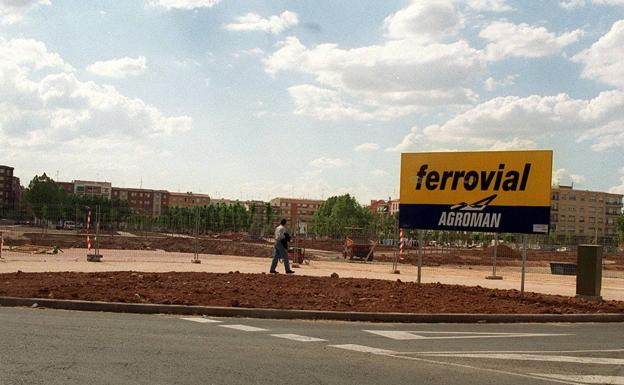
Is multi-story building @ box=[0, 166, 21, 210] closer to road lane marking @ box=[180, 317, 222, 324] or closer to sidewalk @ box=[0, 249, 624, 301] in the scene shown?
sidewalk @ box=[0, 249, 624, 301]

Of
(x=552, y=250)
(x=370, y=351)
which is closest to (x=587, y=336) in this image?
(x=370, y=351)

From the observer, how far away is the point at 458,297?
49.3ft

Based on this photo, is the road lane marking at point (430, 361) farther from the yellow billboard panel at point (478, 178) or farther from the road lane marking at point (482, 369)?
the yellow billboard panel at point (478, 178)

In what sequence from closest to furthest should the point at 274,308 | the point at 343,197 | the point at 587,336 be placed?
the point at 587,336 → the point at 274,308 → the point at 343,197

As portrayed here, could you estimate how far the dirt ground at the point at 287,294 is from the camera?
511 inches

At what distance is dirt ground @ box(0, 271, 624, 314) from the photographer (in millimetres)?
12984

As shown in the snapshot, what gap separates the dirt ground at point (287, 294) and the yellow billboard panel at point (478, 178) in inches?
92.7

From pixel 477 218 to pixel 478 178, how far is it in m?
1.04

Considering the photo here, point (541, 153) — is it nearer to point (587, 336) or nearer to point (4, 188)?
point (587, 336)

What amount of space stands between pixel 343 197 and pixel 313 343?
158986 mm

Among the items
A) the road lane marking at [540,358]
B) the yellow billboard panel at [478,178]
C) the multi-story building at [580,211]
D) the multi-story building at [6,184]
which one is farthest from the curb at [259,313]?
the multi-story building at [6,184]

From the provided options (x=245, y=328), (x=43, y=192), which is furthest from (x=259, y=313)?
(x=43, y=192)

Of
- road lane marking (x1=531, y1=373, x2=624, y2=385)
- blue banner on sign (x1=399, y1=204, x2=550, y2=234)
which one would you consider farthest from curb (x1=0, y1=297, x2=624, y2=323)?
road lane marking (x1=531, y1=373, x2=624, y2=385)

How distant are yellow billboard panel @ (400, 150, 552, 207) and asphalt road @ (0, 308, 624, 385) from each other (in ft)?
16.8
